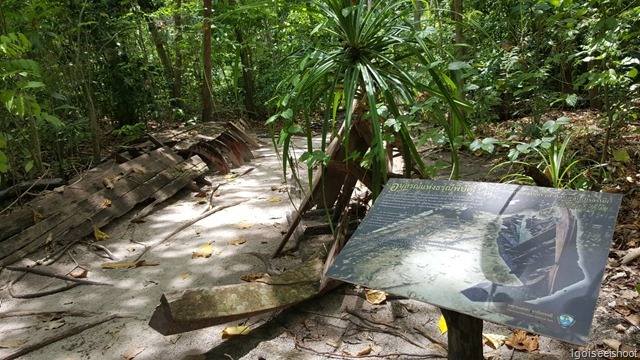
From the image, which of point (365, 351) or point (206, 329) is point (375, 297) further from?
point (206, 329)

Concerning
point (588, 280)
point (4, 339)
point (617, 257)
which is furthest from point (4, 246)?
point (617, 257)

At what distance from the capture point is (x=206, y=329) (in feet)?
7.29

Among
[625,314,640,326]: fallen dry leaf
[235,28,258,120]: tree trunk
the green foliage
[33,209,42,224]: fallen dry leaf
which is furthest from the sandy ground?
[235,28,258,120]: tree trunk

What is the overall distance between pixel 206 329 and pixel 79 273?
1387 mm

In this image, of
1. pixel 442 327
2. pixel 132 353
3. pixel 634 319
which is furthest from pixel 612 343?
pixel 132 353

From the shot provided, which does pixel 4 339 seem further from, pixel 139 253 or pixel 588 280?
pixel 588 280

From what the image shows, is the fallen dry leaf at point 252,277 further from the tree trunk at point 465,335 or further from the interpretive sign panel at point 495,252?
the tree trunk at point 465,335

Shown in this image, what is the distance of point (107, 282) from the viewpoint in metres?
2.90

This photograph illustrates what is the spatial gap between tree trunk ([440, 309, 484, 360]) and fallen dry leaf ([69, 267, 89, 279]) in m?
2.60

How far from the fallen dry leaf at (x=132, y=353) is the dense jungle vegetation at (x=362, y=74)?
4.04 ft

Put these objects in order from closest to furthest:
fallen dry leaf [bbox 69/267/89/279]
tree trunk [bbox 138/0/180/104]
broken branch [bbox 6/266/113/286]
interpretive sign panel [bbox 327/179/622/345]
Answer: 1. interpretive sign panel [bbox 327/179/622/345]
2. broken branch [bbox 6/266/113/286]
3. fallen dry leaf [bbox 69/267/89/279]
4. tree trunk [bbox 138/0/180/104]

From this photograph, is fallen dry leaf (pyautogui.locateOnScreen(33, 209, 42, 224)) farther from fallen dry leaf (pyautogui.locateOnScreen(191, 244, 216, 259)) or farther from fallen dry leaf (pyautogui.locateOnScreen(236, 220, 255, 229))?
fallen dry leaf (pyautogui.locateOnScreen(236, 220, 255, 229))

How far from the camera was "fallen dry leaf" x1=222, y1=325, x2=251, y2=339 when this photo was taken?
2131 mm

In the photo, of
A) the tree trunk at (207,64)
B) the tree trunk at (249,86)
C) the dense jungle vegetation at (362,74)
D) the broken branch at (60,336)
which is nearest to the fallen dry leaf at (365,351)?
the dense jungle vegetation at (362,74)
